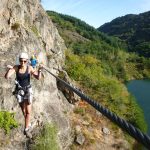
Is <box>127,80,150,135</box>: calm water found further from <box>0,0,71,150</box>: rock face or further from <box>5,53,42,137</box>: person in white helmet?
<box>5,53,42,137</box>: person in white helmet

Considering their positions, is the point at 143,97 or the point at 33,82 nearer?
the point at 33,82

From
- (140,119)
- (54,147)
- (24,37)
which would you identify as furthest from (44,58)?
(140,119)

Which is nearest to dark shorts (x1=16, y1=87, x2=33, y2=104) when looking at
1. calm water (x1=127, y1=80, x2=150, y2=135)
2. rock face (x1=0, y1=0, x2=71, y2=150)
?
rock face (x1=0, y1=0, x2=71, y2=150)

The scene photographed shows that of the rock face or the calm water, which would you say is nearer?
the rock face

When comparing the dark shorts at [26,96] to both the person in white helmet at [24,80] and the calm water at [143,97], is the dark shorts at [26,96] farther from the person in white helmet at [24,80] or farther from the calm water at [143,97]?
the calm water at [143,97]

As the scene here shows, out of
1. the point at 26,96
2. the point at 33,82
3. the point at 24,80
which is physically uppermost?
the point at 24,80

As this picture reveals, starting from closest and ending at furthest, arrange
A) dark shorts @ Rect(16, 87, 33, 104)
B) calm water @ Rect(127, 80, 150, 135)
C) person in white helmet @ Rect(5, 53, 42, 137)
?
person in white helmet @ Rect(5, 53, 42, 137) < dark shorts @ Rect(16, 87, 33, 104) < calm water @ Rect(127, 80, 150, 135)

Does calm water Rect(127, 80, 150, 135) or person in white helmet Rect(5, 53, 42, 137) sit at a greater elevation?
person in white helmet Rect(5, 53, 42, 137)

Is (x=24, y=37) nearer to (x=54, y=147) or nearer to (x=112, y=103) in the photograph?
(x=54, y=147)

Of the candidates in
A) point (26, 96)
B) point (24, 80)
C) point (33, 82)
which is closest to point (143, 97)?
point (33, 82)

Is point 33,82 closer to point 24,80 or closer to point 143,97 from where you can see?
point 24,80

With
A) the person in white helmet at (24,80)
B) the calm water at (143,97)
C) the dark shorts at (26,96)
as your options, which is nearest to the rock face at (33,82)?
the person in white helmet at (24,80)

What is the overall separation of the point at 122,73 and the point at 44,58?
93.9 m

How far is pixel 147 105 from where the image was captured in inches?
3556
